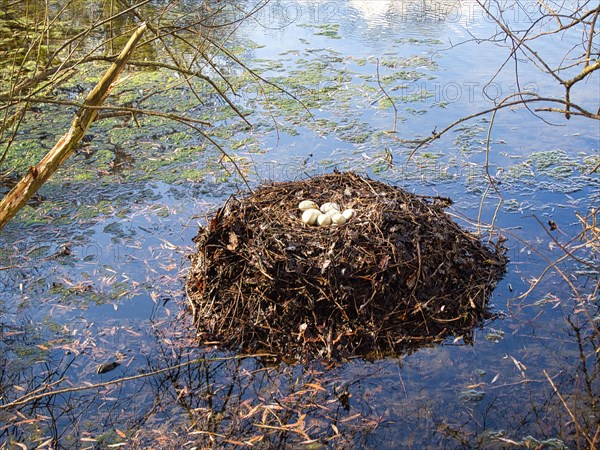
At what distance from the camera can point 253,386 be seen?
4.33m

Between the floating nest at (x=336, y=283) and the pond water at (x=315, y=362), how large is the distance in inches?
6.2

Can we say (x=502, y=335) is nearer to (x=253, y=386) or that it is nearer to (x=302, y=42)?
(x=253, y=386)

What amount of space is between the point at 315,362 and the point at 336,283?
0.54m

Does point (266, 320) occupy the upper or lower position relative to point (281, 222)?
lower

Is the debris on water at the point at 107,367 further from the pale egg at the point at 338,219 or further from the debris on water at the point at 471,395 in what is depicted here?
the debris on water at the point at 471,395

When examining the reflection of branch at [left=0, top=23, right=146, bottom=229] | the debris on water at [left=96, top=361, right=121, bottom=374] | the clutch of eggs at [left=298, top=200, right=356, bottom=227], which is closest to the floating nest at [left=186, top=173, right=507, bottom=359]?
the clutch of eggs at [left=298, top=200, right=356, bottom=227]

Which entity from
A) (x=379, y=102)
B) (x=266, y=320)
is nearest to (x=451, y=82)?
(x=379, y=102)

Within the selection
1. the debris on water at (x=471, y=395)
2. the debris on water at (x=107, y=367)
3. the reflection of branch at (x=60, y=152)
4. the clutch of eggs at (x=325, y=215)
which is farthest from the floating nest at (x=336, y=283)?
the reflection of branch at (x=60, y=152)

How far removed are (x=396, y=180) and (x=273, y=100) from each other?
2669mm

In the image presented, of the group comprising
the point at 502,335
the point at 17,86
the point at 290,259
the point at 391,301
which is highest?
the point at 17,86

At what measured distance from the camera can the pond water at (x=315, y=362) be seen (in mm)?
4051

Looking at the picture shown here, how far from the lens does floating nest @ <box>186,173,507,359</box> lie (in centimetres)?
454

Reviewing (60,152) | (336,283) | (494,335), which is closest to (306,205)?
(336,283)

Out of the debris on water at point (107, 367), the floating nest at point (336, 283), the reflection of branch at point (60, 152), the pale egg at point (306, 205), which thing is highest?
the reflection of branch at point (60, 152)
